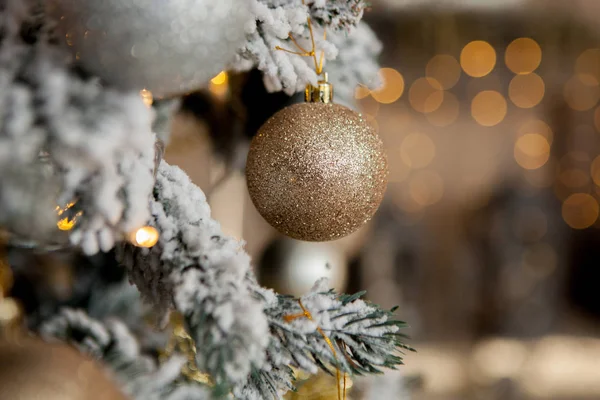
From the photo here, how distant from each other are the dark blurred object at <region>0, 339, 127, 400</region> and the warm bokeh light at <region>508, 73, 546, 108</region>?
1102mm

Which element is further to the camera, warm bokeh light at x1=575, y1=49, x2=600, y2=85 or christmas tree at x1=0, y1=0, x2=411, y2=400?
warm bokeh light at x1=575, y1=49, x2=600, y2=85

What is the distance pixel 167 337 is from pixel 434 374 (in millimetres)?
947

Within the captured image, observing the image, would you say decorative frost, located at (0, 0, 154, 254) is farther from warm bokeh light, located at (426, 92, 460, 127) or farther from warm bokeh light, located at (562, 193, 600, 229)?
warm bokeh light, located at (562, 193, 600, 229)

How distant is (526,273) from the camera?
3.63 feet

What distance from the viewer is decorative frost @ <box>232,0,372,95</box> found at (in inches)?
12.3

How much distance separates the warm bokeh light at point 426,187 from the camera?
1.09 metres

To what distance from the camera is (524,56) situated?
111cm

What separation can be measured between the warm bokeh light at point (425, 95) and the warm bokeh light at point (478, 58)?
0.08 metres

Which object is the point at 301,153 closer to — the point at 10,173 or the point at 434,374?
the point at 10,173

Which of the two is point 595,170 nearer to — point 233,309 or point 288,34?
point 288,34

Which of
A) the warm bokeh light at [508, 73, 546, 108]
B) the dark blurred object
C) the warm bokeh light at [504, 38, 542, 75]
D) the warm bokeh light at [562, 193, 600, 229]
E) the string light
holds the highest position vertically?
the warm bokeh light at [504, 38, 542, 75]

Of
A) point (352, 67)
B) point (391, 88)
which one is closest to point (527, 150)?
point (391, 88)

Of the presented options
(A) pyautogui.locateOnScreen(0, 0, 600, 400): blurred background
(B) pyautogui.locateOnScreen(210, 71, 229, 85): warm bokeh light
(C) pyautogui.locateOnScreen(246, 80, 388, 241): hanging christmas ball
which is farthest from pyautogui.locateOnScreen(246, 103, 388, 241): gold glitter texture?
(A) pyautogui.locateOnScreen(0, 0, 600, 400): blurred background

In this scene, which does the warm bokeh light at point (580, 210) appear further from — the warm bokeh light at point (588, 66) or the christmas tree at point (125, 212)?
the christmas tree at point (125, 212)
